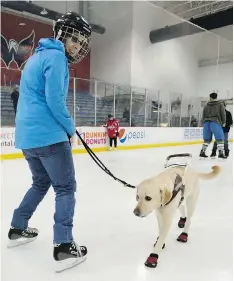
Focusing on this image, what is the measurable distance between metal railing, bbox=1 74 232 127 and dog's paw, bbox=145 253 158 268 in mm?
5695

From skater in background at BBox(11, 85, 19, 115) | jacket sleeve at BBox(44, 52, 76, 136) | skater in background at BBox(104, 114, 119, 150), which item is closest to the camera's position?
jacket sleeve at BBox(44, 52, 76, 136)

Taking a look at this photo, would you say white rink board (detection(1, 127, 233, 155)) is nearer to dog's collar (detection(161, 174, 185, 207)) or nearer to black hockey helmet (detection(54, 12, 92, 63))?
black hockey helmet (detection(54, 12, 92, 63))

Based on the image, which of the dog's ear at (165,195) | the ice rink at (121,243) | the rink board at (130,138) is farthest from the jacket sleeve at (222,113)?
the dog's ear at (165,195)

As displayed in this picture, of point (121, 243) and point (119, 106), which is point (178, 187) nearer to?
point (121, 243)

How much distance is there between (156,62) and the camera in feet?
43.0

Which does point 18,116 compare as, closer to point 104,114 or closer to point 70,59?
point 70,59

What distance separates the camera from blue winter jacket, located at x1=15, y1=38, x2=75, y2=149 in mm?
1426

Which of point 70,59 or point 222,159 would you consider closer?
point 70,59

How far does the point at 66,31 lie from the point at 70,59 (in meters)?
0.14

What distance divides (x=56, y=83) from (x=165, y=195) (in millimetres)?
771

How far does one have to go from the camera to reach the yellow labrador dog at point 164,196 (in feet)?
4.81

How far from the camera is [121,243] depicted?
6.27 feet

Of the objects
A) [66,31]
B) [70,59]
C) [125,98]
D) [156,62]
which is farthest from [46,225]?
[156,62]

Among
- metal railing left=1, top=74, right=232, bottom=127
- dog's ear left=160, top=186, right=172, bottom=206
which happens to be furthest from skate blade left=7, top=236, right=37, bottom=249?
metal railing left=1, top=74, right=232, bottom=127
